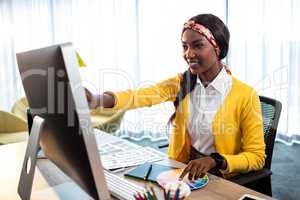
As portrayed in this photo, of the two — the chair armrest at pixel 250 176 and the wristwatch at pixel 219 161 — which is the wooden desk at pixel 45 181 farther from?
the chair armrest at pixel 250 176

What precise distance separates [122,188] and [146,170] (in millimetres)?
173

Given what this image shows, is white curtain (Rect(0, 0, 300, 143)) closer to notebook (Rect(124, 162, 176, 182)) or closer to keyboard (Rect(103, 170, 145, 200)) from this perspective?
notebook (Rect(124, 162, 176, 182))

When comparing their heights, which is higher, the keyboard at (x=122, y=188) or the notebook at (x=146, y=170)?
the keyboard at (x=122, y=188)

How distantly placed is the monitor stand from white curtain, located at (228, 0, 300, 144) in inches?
121

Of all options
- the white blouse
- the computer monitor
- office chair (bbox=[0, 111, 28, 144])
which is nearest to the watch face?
the white blouse

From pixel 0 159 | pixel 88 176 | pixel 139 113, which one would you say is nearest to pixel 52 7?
pixel 139 113

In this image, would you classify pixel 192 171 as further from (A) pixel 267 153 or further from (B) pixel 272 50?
(B) pixel 272 50

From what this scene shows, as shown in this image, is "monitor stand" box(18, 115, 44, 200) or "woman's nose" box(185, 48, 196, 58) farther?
"woman's nose" box(185, 48, 196, 58)

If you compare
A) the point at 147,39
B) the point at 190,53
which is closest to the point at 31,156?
the point at 190,53

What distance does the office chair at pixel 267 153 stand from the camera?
1434 mm

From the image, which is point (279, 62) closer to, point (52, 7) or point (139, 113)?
point (139, 113)


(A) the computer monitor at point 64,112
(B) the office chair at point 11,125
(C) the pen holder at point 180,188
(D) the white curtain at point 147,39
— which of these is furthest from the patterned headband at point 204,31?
(D) the white curtain at point 147,39

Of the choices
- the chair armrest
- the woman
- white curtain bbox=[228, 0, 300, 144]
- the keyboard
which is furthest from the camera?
white curtain bbox=[228, 0, 300, 144]

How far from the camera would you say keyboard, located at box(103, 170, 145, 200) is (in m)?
1.14
